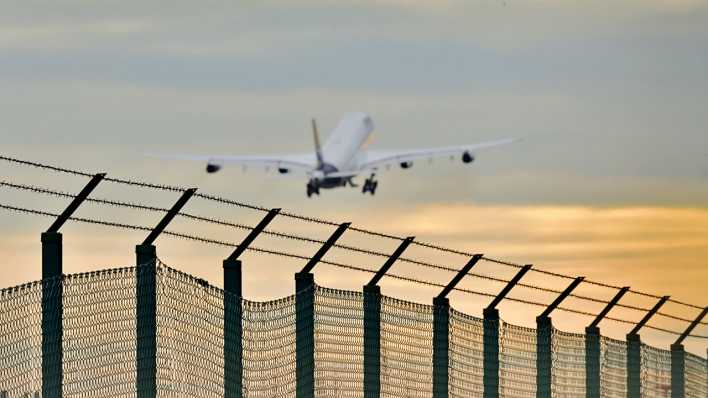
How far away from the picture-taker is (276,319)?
37.5 metres

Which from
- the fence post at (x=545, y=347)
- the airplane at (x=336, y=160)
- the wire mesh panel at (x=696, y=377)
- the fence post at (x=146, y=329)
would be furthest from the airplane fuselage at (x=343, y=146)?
the fence post at (x=146, y=329)

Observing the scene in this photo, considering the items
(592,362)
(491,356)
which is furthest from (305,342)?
(592,362)

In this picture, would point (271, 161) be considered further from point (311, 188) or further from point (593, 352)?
point (593, 352)

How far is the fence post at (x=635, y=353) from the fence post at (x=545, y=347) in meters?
4.51

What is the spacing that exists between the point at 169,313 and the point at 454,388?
8564 mm

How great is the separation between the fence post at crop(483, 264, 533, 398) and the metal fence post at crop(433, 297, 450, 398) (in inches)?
61.8

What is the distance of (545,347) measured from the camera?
45.0 m

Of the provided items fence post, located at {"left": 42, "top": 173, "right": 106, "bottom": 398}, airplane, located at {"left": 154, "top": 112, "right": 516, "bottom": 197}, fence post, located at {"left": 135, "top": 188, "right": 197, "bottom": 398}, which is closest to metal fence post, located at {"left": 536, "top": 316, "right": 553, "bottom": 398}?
fence post, located at {"left": 135, "top": 188, "right": 197, "bottom": 398}

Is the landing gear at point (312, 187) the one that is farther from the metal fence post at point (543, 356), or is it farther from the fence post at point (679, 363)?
the metal fence post at point (543, 356)

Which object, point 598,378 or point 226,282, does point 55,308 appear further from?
point 598,378

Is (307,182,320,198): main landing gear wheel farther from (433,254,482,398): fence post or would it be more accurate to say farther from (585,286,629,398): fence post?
(433,254,482,398): fence post

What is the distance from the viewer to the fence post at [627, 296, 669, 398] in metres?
50.0

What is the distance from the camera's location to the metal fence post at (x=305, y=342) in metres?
38.1

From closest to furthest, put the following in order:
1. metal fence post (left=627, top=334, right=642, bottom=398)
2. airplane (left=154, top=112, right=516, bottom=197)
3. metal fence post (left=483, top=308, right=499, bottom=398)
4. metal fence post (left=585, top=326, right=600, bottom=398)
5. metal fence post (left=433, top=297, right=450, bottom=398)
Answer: metal fence post (left=433, top=297, right=450, bottom=398) < metal fence post (left=483, top=308, right=499, bottom=398) < metal fence post (left=585, top=326, right=600, bottom=398) < metal fence post (left=627, top=334, right=642, bottom=398) < airplane (left=154, top=112, right=516, bottom=197)
